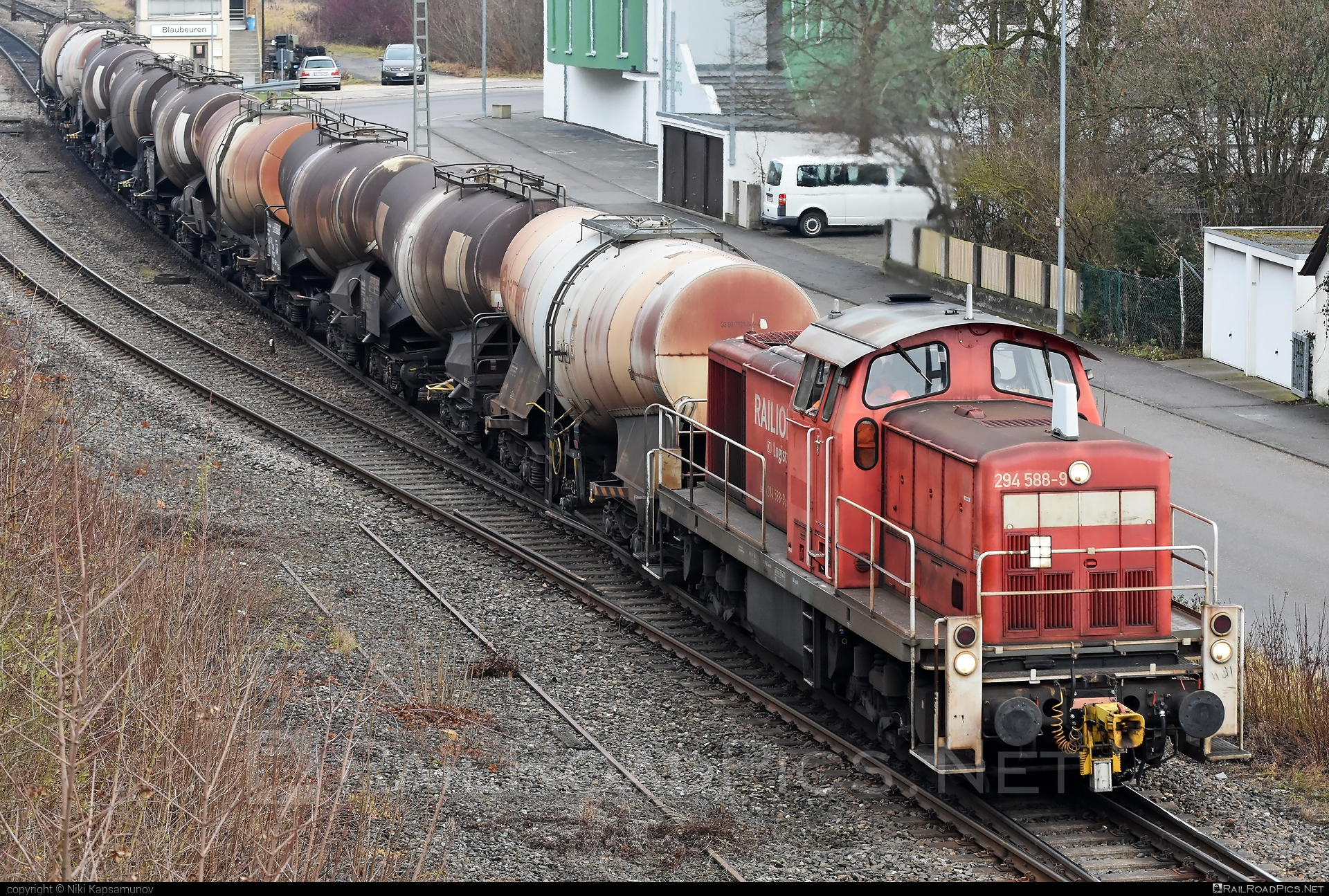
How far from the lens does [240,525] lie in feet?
62.2

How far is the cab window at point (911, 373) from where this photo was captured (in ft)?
40.4

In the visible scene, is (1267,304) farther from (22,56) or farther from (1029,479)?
(22,56)

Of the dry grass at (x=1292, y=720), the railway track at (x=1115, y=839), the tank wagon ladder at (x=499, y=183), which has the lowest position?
the railway track at (x=1115, y=839)

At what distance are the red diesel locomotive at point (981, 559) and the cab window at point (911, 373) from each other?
2 centimetres

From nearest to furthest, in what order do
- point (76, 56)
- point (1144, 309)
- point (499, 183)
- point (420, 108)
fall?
point (499, 183), point (1144, 309), point (76, 56), point (420, 108)

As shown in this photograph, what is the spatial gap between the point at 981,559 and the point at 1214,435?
15.4 metres

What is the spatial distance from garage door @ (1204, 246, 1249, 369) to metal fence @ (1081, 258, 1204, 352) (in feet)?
1.50

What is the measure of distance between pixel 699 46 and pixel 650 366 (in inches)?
1479

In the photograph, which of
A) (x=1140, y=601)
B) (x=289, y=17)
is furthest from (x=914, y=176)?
(x=289, y=17)

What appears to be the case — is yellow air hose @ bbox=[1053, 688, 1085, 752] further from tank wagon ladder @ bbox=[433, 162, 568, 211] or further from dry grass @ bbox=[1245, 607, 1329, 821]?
tank wagon ladder @ bbox=[433, 162, 568, 211]

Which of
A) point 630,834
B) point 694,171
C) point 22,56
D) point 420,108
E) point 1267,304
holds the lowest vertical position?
point 630,834

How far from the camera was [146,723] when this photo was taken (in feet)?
31.1

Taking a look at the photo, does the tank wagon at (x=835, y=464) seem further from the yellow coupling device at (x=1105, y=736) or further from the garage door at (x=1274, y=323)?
the garage door at (x=1274, y=323)

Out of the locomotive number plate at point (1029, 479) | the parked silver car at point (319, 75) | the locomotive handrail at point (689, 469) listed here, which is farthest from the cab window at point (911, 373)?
A: the parked silver car at point (319, 75)
